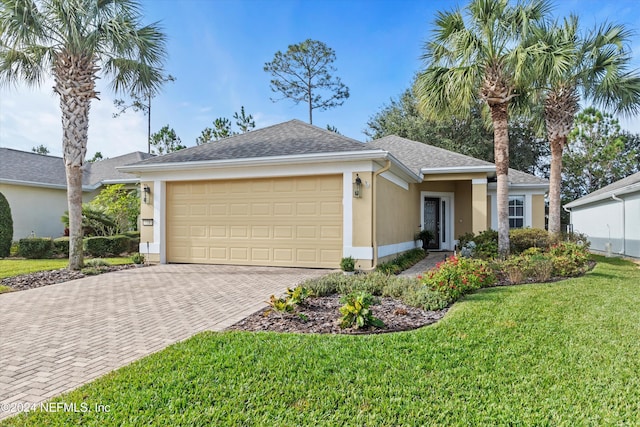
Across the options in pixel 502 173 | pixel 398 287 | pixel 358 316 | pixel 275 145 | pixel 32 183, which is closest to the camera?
pixel 358 316

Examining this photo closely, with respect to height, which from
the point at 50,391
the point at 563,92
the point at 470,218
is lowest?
the point at 50,391

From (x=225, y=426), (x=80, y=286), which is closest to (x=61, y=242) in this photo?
(x=80, y=286)

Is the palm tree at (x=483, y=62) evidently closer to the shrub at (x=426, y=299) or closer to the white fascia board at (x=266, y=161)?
the white fascia board at (x=266, y=161)

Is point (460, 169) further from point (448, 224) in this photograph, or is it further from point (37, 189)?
point (37, 189)

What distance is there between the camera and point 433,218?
16.4 m

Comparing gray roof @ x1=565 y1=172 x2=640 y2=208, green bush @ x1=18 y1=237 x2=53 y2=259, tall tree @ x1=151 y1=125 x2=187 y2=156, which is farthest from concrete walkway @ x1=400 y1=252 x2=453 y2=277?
tall tree @ x1=151 y1=125 x2=187 y2=156

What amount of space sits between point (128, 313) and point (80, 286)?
3.28 meters

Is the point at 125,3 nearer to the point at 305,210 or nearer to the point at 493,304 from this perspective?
the point at 305,210

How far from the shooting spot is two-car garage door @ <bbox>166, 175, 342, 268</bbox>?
10242 millimetres

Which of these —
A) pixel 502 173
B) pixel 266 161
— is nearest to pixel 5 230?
pixel 266 161

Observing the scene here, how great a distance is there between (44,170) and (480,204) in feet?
62.6

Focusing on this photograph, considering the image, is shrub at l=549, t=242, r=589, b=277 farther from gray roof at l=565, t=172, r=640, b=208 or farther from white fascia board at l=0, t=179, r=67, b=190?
white fascia board at l=0, t=179, r=67, b=190

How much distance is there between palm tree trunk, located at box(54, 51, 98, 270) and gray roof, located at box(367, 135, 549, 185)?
8436mm

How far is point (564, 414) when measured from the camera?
2746 mm
